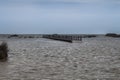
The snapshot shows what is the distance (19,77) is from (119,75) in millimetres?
5973

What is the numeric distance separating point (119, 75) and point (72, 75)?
2.84 m

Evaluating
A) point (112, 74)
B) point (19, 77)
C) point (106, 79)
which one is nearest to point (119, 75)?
point (112, 74)

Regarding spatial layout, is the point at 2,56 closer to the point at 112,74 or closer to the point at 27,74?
the point at 27,74

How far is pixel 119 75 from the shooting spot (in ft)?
61.8

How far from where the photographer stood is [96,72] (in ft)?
65.7

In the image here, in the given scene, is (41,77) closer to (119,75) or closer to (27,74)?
(27,74)

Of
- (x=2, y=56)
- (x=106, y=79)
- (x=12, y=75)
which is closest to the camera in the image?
(x=106, y=79)

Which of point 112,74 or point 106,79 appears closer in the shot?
point 106,79

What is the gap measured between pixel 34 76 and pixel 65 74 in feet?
6.68

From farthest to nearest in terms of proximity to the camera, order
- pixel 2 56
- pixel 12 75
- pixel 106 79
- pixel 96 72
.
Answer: pixel 2 56 → pixel 96 72 → pixel 12 75 → pixel 106 79

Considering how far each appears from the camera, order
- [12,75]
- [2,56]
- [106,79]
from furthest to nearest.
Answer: [2,56] → [12,75] → [106,79]

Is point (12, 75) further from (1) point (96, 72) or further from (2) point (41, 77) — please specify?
(1) point (96, 72)

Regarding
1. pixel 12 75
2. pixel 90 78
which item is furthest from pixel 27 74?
pixel 90 78

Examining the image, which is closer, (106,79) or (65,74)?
(106,79)
